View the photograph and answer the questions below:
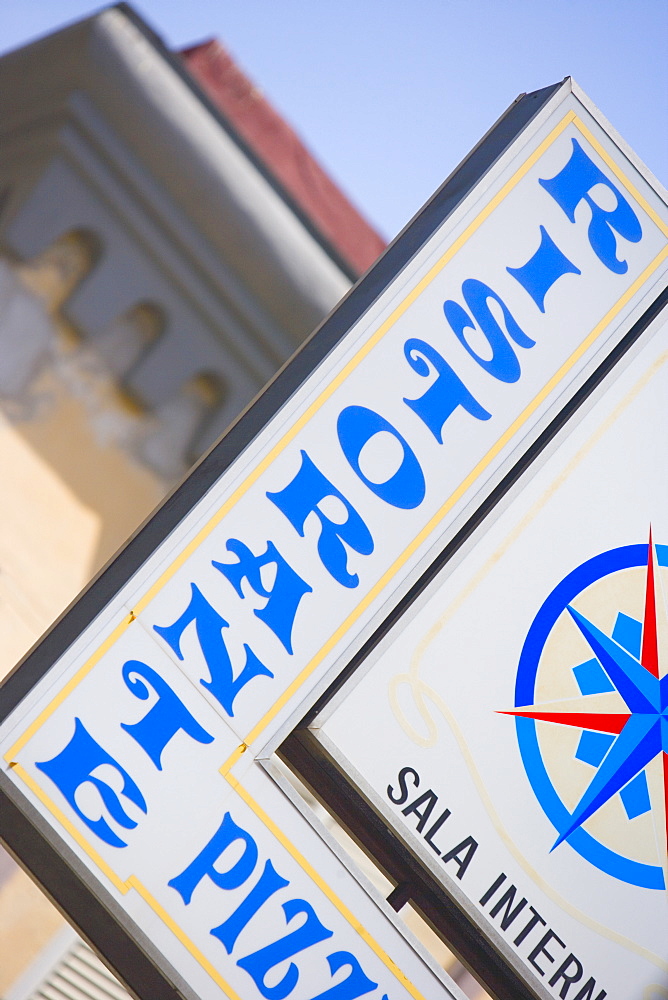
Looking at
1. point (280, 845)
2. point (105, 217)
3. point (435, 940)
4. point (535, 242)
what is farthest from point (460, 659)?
point (435, 940)

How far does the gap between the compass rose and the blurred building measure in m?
0.90

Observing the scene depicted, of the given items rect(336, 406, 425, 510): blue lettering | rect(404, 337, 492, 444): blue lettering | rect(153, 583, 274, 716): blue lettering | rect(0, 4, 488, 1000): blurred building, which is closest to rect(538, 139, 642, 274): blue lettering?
rect(404, 337, 492, 444): blue lettering

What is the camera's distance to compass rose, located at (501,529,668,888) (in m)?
1.41

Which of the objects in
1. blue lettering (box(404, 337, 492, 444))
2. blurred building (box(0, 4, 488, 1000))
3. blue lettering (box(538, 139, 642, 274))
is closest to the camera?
blue lettering (box(404, 337, 492, 444))

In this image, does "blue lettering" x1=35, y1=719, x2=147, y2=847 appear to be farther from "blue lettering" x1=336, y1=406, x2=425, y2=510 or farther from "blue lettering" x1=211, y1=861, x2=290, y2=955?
"blue lettering" x1=336, y1=406, x2=425, y2=510

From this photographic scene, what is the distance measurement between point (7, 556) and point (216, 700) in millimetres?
1663

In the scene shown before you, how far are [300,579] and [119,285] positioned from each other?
4.09 feet

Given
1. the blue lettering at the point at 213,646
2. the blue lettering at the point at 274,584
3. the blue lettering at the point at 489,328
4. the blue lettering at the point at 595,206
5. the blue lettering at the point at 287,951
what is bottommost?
the blue lettering at the point at 287,951

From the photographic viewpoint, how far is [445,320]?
138 cm

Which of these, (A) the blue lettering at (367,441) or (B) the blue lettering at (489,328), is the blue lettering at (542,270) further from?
(A) the blue lettering at (367,441)

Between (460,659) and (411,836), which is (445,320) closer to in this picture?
(460,659)

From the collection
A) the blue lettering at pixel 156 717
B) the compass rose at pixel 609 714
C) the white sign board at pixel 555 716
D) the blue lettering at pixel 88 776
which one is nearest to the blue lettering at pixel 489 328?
the white sign board at pixel 555 716

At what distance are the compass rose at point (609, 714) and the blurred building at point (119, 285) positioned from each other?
2.96ft

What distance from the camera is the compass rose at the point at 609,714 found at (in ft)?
4.63
